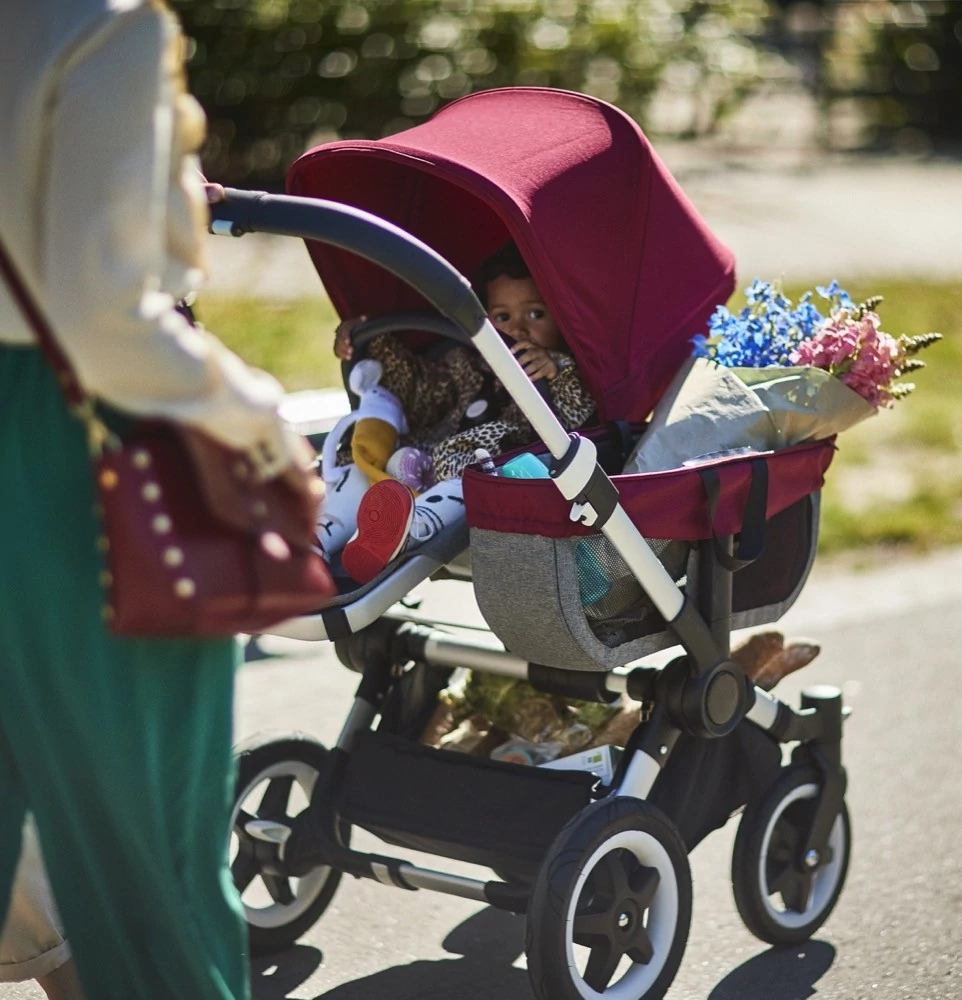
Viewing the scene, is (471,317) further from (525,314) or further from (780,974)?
(780,974)

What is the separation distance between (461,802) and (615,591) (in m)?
0.56

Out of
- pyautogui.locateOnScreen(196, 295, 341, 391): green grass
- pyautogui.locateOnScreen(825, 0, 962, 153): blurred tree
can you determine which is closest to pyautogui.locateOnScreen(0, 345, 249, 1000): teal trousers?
pyautogui.locateOnScreen(196, 295, 341, 391): green grass

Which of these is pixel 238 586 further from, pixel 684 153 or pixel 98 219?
pixel 684 153

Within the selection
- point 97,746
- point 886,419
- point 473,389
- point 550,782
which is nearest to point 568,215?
point 473,389

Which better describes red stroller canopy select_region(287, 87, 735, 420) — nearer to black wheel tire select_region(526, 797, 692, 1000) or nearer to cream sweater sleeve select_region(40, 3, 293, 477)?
black wheel tire select_region(526, 797, 692, 1000)

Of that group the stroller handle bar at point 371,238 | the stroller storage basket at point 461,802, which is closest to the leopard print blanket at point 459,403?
the stroller storage basket at point 461,802

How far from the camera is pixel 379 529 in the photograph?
123 inches

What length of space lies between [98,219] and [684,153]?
12807 mm

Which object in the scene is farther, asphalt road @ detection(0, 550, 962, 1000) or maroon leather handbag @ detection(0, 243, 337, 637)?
asphalt road @ detection(0, 550, 962, 1000)

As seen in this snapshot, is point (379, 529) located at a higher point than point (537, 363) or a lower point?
lower

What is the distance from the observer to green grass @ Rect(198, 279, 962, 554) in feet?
22.4

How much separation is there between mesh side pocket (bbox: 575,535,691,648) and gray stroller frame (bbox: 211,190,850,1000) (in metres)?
0.03

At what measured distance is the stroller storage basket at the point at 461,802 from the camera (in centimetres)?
320

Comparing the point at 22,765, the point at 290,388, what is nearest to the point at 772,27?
the point at 290,388
